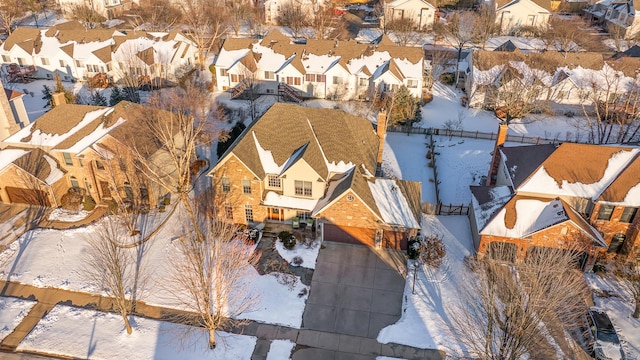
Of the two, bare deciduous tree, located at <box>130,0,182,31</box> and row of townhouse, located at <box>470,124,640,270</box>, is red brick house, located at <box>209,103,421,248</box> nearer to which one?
row of townhouse, located at <box>470,124,640,270</box>

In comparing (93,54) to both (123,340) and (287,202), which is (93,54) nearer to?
(287,202)

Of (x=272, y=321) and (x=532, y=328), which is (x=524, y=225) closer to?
(x=532, y=328)

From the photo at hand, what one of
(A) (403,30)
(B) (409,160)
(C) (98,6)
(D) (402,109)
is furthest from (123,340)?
(C) (98,6)

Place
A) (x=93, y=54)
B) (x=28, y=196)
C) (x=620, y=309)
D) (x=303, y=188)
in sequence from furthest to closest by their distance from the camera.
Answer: (x=93, y=54), (x=28, y=196), (x=303, y=188), (x=620, y=309)

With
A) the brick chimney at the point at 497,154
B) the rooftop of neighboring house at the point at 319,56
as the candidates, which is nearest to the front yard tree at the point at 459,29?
the rooftop of neighboring house at the point at 319,56

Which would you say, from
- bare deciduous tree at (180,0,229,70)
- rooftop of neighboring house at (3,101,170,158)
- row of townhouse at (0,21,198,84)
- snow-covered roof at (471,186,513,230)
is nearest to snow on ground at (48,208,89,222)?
rooftop of neighboring house at (3,101,170,158)

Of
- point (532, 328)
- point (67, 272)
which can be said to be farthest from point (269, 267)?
point (532, 328)
